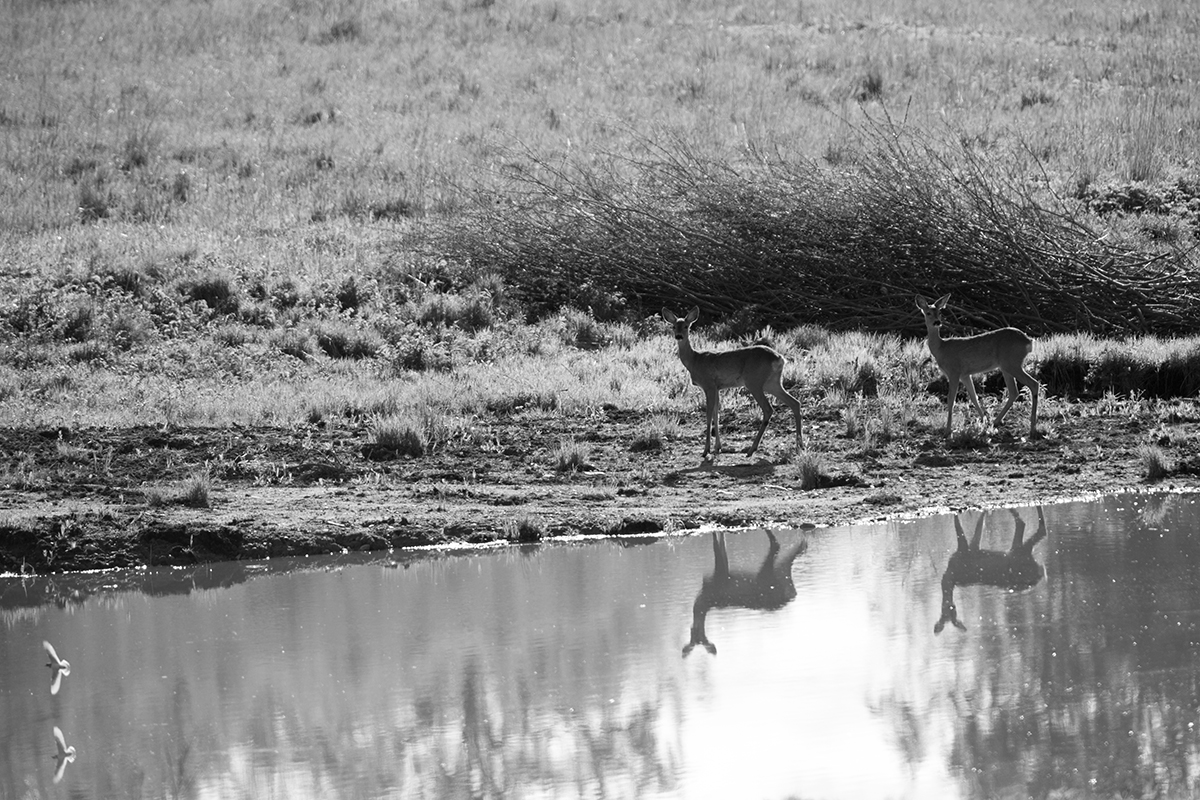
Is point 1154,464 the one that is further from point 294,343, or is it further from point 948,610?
point 294,343

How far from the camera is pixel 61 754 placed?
294 inches

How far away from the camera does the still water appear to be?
23.7 feet

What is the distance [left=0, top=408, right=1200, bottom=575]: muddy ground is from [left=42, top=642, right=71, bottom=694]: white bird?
5.69 ft

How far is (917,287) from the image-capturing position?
18875 mm

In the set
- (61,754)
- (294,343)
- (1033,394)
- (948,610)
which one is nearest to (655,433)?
(1033,394)

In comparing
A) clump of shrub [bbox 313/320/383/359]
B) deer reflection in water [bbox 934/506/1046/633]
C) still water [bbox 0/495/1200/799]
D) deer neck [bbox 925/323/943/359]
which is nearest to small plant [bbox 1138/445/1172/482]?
still water [bbox 0/495/1200/799]

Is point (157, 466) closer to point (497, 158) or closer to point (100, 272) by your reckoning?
point (100, 272)

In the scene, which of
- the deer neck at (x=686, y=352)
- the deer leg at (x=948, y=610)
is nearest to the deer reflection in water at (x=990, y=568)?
the deer leg at (x=948, y=610)

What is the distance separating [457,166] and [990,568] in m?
17.0

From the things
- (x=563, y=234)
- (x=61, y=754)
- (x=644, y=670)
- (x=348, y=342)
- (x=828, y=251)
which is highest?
(x=563, y=234)

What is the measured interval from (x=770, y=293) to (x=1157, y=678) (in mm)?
11637

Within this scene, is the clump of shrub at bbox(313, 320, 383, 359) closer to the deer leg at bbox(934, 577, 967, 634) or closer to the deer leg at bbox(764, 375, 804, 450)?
the deer leg at bbox(764, 375, 804, 450)

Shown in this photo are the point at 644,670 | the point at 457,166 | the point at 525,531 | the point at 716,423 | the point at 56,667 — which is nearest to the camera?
the point at 644,670

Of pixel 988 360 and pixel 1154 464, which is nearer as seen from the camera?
pixel 1154 464
